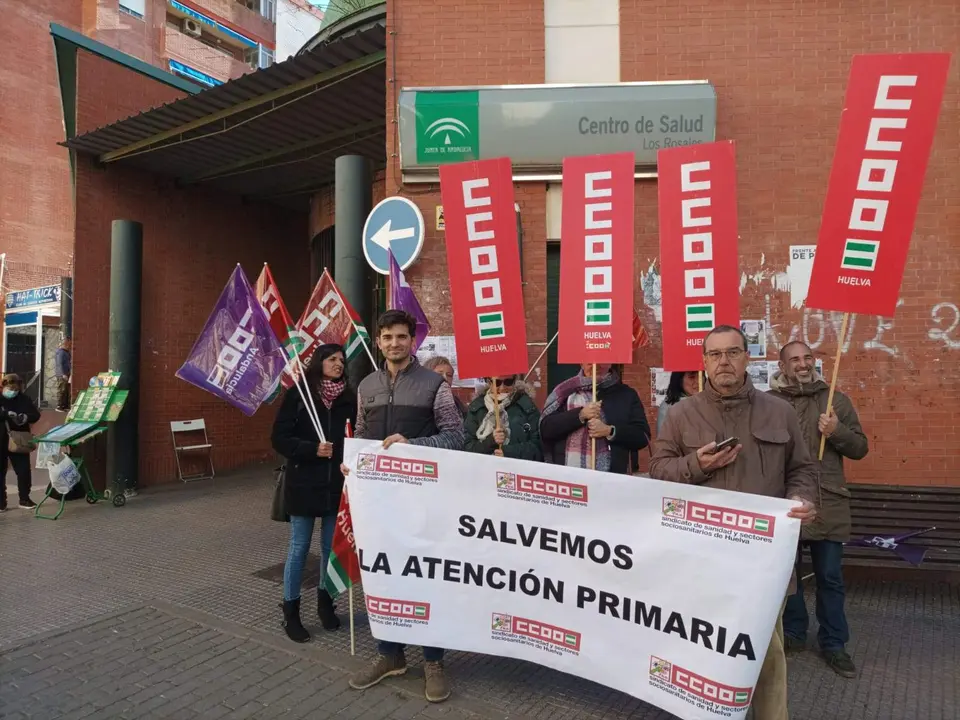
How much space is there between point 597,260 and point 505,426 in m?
1.15

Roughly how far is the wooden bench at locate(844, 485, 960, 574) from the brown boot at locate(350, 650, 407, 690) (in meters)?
3.67

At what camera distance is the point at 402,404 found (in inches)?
146

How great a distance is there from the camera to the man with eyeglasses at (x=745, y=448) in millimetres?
2781

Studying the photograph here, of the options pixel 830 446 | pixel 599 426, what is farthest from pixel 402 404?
pixel 830 446

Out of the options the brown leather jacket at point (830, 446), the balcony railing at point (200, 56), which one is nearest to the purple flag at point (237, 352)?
the brown leather jacket at point (830, 446)

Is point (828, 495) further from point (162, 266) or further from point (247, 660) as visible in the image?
point (162, 266)

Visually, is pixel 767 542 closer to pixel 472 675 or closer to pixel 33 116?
pixel 472 675

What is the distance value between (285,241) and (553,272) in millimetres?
7439

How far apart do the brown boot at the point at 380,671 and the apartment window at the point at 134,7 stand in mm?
37975

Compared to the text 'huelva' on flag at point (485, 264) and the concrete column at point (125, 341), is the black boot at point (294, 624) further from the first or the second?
the concrete column at point (125, 341)

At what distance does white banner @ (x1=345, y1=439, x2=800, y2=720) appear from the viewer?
→ 2.64 meters

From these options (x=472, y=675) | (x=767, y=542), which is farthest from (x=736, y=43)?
(x=472, y=675)

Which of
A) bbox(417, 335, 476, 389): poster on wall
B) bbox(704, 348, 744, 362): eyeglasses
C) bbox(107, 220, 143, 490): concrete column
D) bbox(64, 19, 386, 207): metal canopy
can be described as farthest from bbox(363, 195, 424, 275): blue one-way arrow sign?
bbox(107, 220, 143, 490): concrete column

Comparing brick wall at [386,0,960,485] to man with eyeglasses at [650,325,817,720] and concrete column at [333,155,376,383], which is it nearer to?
concrete column at [333,155,376,383]
